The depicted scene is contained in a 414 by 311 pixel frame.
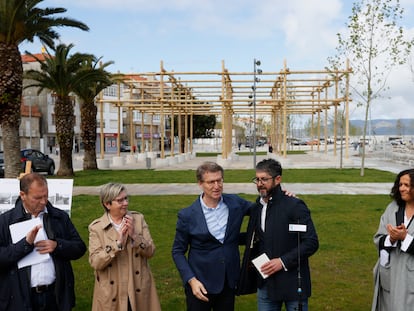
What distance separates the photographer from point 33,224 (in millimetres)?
3371

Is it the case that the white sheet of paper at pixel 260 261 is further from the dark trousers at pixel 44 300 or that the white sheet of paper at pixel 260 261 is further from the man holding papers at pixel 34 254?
the dark trousers at pixel 44 300

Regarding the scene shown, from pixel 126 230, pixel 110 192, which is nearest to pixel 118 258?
pixel 126 230

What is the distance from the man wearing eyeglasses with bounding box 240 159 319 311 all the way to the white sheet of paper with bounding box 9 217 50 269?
4.84 feet

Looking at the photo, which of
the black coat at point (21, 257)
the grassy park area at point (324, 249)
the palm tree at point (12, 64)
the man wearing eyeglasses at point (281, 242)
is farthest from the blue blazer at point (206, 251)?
the palm tree at point (12, 64)

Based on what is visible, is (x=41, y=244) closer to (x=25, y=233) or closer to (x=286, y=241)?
(x=25, y=233)

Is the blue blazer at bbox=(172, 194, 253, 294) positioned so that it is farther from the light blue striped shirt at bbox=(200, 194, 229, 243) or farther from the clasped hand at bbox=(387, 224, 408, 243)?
the clasped hand at bbox=(387, 224, 408, 243)

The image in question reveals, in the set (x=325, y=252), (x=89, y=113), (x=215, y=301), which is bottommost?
(x=325, y=252)

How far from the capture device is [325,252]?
784cm

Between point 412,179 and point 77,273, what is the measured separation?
16.3 feet

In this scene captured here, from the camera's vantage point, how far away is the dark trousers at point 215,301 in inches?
141

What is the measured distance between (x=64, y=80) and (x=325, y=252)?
59.3 feet

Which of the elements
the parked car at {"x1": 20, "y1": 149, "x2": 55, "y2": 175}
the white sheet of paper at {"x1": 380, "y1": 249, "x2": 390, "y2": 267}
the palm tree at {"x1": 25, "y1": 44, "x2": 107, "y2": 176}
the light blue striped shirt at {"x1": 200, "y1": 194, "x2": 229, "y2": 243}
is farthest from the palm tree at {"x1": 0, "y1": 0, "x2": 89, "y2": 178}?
the parked car at {"x1": 20, "y1": 149, "x2": 55, "y2": 175}

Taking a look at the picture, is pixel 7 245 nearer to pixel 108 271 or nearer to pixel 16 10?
pixel 108 271

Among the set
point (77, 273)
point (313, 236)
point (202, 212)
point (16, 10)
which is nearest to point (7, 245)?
point (202, 212)
